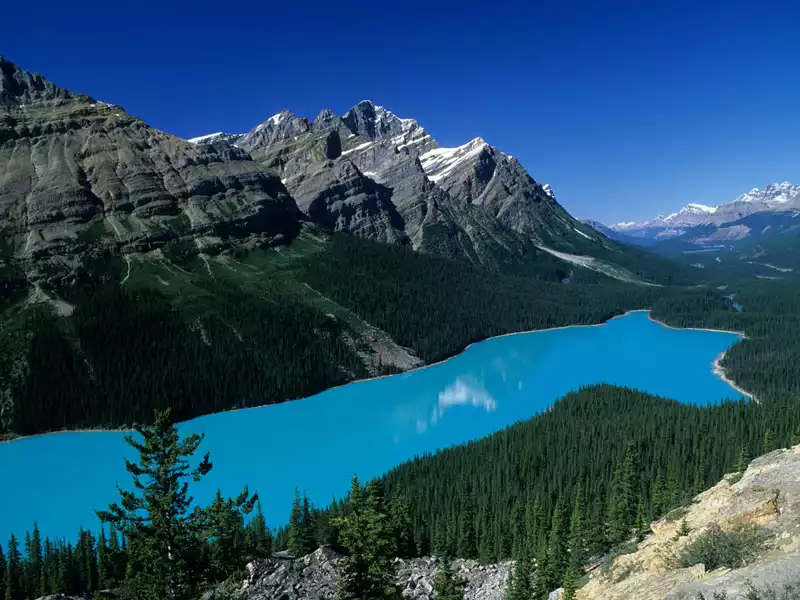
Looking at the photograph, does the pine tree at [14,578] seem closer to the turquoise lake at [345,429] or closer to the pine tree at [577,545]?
the turquoise lake at [345,429]

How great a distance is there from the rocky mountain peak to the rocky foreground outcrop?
21338cm

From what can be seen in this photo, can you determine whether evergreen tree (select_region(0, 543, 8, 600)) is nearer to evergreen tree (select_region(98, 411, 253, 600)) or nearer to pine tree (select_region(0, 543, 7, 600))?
pine tree (select_region(0, 543, 7, 600))

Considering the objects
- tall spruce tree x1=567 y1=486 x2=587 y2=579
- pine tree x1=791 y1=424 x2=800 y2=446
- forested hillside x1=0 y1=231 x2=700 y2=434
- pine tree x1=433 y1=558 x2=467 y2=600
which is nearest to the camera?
pine tree x1=433 y1=558 x2=467 y2=600

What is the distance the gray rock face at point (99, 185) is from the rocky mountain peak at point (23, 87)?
0.32 metres

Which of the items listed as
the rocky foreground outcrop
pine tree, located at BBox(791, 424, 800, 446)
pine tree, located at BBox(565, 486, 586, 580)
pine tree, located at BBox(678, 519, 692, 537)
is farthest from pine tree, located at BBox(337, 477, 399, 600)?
pine tree, located at BBox(791, 424, 800, 446)

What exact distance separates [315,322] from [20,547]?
92.0 metres

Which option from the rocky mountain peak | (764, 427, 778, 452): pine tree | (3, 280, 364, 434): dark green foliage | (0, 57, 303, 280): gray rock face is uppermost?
the rocky mountain peak

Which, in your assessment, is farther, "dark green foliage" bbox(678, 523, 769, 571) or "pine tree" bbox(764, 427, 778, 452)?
"pine tree" bbox(764, 427, 778, 452)

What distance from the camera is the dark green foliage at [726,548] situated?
22672 mm

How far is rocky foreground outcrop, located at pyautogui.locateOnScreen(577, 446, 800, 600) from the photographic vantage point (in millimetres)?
19750

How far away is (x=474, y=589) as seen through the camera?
40.1 meters

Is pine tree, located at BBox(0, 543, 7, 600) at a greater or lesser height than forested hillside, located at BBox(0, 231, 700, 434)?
lesser

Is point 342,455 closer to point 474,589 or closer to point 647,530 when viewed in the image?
point 474,589

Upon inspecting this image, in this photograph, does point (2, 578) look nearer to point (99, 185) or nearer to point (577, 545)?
point (577, 545)
